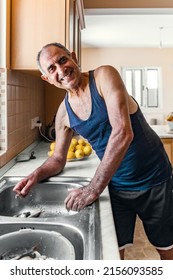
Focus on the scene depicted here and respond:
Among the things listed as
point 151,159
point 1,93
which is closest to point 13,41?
point 1,93

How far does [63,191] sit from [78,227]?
420 millimetres

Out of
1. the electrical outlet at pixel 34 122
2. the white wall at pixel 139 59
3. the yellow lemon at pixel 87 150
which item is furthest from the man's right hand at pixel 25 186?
the white wall at pixel 139 59

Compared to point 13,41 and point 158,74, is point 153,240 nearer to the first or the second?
point 13,41

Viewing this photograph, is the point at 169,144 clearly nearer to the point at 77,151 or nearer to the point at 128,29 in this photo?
the point at 77,151

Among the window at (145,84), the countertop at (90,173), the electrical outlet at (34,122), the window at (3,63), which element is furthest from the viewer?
the window at (145,84)

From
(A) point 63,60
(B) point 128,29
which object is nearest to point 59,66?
(A) point 63,60

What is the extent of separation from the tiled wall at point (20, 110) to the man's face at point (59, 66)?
0.42 m

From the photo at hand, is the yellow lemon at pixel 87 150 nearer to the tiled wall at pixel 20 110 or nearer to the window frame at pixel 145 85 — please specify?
the tiled wall at pixel 20 110

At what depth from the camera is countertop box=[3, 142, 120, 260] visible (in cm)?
63

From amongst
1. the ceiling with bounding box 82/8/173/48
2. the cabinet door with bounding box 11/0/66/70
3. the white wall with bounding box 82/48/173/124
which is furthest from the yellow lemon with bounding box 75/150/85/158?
the white wall with bounding box 82/48/173/124

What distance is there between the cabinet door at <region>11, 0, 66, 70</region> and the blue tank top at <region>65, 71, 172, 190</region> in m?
0.39

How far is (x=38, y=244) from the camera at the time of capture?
757 millimetres

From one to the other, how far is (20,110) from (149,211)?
2.83 feet

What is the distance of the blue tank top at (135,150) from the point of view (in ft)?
3.55
